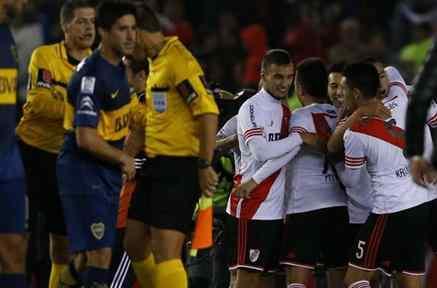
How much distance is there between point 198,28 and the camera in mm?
21484

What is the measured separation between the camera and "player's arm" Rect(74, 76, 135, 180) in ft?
32.8

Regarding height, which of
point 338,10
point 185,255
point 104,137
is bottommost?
point 185,255

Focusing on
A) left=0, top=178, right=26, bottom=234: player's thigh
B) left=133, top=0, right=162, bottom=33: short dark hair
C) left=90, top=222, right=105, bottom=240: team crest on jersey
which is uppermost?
left=133, top=0, right=162, bottom=33: short dark hair

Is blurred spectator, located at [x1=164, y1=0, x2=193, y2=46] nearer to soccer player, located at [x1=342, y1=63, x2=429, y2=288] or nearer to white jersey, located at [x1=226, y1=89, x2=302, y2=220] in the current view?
white jersey, located at [x1=226, y1=89, x2=302, y2=220]

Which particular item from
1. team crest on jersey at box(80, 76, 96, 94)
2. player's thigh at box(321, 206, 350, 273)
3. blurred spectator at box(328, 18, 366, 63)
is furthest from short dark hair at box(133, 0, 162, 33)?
blurred spectator at box(328, 18, 366, 63)

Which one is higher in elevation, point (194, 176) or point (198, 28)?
point (198, 28)

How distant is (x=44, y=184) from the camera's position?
11.7 meters

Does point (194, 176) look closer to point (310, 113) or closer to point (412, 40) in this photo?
point (310, 113)

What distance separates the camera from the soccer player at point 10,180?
33.5 ft

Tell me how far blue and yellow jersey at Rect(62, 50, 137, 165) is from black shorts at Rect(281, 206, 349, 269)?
1.51 meters

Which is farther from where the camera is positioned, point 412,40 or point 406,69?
point 412,40

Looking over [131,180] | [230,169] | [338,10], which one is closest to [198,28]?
[338,10]

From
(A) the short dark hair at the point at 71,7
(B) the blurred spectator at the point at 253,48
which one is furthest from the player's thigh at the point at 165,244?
(B) the blurred spectator at the point at 253,48

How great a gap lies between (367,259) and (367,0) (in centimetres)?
1190
